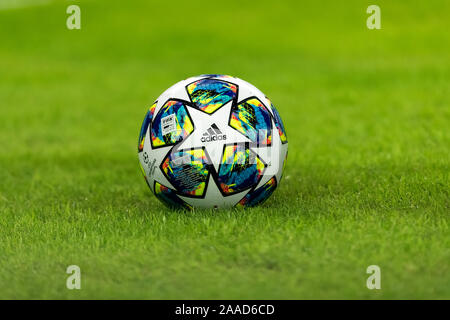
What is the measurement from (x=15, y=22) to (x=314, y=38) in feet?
47.7

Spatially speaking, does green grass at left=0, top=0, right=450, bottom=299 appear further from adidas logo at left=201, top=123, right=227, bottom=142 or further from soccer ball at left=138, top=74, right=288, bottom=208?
adidas logo at left=201, top=123, right=227, bottom=142

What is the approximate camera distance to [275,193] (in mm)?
7719

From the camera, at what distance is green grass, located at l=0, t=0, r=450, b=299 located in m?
5.16

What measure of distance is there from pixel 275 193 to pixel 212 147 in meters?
1.59

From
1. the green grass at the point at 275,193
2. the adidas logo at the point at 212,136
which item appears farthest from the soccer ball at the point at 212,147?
the green grass at the point at 275,193

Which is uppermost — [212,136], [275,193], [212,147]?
[212,136]

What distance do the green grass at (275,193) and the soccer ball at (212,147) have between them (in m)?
0.24

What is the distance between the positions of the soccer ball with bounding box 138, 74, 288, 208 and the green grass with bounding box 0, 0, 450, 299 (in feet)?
0.79

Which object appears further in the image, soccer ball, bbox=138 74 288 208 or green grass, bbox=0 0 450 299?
soccer ball, bbox=138 74 288 208

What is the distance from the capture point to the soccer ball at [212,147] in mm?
6441

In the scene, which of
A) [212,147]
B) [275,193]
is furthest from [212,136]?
[275,193]

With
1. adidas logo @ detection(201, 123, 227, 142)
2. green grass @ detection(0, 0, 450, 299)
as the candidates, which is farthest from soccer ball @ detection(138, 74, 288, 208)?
green grass @ detection(0, 0, 450, 299)

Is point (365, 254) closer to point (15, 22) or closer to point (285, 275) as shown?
point (285, 275)

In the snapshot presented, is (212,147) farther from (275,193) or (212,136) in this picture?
(275,193)
